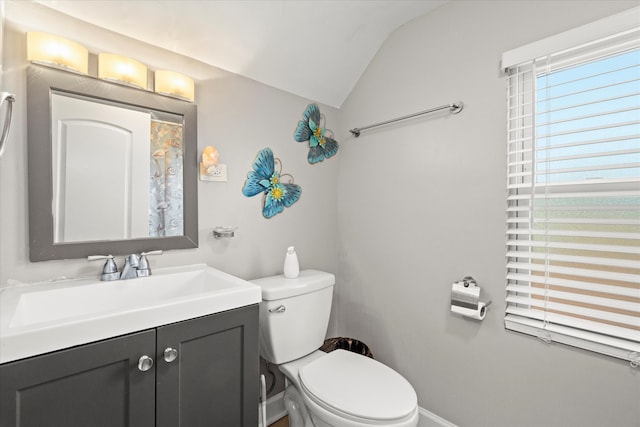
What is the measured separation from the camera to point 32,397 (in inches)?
30.8

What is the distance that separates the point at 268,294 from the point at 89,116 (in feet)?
3.59

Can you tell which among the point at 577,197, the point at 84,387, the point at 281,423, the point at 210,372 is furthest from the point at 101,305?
the point at 577,197

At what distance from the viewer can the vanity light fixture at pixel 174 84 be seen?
1420mm

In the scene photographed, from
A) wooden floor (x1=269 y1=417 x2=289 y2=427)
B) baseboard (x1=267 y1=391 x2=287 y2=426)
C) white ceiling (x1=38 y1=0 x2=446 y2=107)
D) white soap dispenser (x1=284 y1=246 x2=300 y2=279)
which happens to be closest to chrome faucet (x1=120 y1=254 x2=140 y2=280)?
white soap dispenser (x1=284 y1=246 x2=300 y2=279)

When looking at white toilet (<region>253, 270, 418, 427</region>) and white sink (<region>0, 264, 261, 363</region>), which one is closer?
white sink (<region>0, 264, 261, 363</region>)

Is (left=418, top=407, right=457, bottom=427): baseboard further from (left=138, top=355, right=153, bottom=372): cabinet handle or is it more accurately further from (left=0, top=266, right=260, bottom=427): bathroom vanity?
(left=138, top=355, right=153, bottom=372): cabinet handle

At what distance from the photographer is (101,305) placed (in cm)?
120

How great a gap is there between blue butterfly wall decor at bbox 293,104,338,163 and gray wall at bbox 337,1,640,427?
18 cm

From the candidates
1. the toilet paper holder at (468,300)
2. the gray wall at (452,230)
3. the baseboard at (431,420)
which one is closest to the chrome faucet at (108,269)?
the gray wall at (452,230)

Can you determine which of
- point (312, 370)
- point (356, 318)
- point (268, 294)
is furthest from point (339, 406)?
point (356, 318)

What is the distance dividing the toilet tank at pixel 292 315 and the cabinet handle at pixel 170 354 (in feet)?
1.71

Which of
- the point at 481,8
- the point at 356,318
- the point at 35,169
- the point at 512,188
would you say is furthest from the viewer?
the point at 356,318

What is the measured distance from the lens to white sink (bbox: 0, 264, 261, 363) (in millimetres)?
788

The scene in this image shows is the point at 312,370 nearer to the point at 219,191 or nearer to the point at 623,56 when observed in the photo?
the point at 219,191
